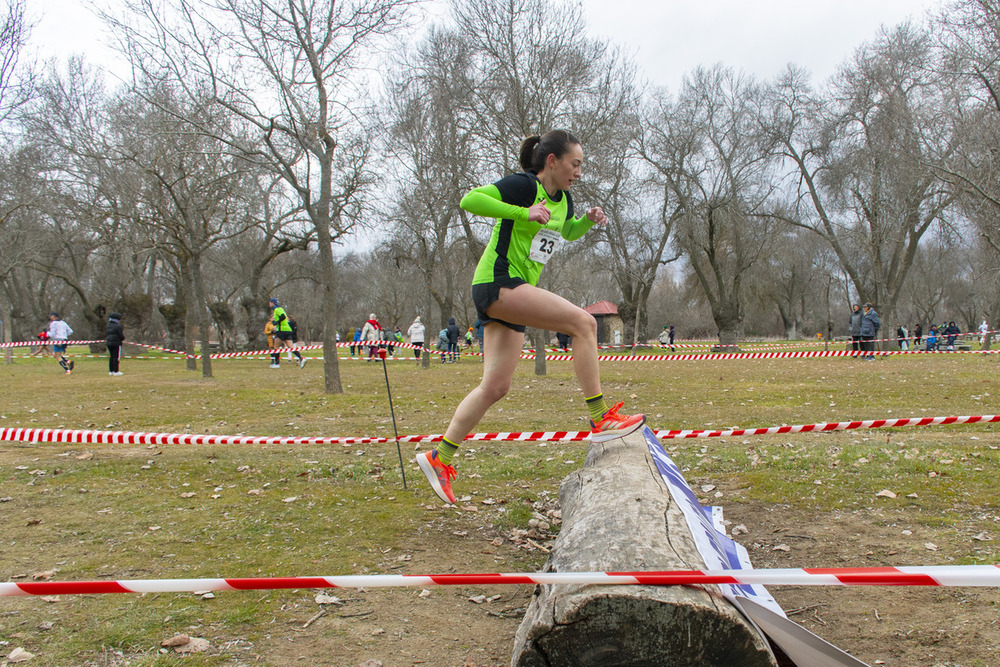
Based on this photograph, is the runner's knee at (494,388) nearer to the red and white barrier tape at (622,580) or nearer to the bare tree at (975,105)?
the red and white barrier tape at (622,580)

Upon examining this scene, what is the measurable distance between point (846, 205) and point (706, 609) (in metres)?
32.3

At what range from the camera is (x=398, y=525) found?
4.39 meters

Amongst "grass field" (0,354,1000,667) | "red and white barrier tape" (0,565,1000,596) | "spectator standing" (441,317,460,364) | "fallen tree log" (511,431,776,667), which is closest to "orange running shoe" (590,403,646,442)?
"grass field" (0,354,1000,667)

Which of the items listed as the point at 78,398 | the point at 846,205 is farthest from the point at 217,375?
the point at 846,205

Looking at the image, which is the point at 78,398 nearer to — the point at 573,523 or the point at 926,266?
the point at 573,523

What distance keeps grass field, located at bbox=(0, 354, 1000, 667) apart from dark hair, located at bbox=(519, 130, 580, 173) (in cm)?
232

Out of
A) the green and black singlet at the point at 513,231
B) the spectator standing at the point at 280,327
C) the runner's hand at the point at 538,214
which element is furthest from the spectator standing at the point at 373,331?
the spectator standing at the point at 280,327

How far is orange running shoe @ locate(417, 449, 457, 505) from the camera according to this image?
3.87 metres

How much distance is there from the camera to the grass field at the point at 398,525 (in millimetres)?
2848

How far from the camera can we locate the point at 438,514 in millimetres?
4645

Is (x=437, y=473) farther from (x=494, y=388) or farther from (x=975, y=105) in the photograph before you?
(x=975, y=105)

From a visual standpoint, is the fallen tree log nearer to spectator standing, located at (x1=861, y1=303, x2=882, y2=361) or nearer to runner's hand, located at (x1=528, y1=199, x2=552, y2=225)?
runner's hand, located at (x1=528, y1=199, x2=552, y2=225)

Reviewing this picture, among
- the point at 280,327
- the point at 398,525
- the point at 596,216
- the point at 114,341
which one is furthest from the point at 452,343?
the point at 596,216

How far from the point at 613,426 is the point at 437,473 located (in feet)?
3.55
